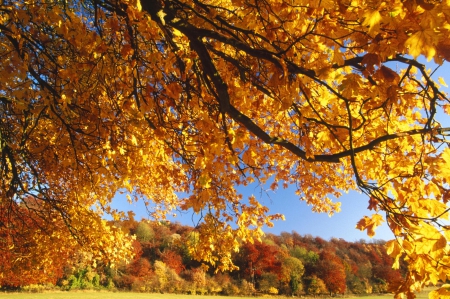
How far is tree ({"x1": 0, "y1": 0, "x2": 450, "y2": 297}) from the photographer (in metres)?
2.46

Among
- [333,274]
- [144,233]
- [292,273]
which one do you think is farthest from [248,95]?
[144,233]

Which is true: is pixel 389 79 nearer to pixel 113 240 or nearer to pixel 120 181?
pixel 120 181

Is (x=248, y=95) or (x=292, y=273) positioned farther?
(x=292, y=273)

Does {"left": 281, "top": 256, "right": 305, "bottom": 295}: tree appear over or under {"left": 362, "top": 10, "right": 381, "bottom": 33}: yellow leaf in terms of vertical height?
under

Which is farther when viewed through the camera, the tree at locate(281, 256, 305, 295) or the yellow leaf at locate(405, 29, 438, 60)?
the tree at locate(281, 256, 305, 295)

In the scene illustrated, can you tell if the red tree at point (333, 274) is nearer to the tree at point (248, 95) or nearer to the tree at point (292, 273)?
the tree at point (292, 273)

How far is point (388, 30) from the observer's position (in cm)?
214

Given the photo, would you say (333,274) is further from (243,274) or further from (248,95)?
(248,95)

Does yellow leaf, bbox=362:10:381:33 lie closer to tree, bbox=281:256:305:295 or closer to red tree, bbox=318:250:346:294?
tree, bbox=281:256:305:295

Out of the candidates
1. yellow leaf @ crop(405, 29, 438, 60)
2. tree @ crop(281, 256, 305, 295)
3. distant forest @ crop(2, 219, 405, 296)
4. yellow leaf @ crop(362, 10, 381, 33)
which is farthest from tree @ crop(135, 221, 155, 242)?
yellow leaf @ crop(405, 29, 438, 60)

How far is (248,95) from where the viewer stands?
4285mm

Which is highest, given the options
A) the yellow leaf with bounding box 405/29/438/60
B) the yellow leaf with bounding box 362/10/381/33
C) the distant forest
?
the yellow leaf with bounding box 362/10/381/33

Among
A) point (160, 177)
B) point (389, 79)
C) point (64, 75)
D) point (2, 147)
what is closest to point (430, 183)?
point (389, 79)

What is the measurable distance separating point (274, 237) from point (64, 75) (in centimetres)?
5650
